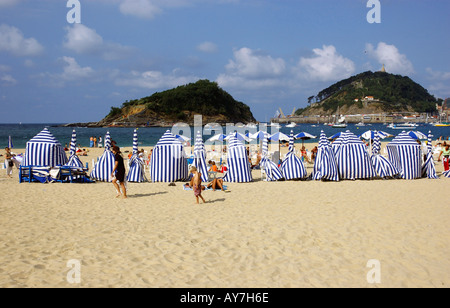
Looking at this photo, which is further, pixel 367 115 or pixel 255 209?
pixel 367 115

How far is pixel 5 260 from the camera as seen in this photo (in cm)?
489

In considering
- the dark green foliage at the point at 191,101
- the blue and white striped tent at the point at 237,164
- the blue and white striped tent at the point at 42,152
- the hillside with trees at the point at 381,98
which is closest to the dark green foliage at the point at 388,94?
the hillside with trees at the point at 381,98

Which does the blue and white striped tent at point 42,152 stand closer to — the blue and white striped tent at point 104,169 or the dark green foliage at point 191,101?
the blue and white striped tent at point 104,169

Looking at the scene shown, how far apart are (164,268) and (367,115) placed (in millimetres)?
163523

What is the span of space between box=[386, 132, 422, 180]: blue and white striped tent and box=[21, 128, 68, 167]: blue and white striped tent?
12.3 metres

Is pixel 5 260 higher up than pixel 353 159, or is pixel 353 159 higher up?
pixel 353 159

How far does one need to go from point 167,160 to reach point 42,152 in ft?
14.0

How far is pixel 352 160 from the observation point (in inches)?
514

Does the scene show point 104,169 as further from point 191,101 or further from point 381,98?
point 381,98

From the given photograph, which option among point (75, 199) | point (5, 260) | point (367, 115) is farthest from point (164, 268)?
point (367, 115)

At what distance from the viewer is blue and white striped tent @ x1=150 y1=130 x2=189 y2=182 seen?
41.0 ft

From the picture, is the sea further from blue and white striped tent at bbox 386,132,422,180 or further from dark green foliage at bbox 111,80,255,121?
dark green foliage at bbox 111,80,255,121

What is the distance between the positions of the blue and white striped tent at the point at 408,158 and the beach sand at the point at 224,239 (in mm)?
3551
